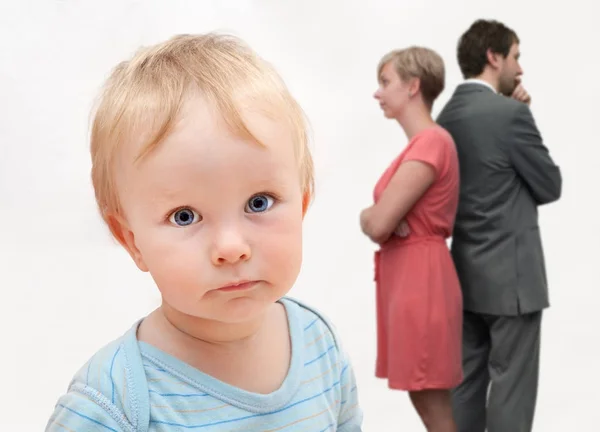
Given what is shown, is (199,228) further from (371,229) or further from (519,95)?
(519,95)

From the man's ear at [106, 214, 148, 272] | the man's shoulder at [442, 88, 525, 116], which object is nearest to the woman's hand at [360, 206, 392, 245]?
the man's shoulder at [442, 88, 525, 116]

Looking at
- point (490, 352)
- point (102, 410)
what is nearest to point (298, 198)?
point (102, 410)

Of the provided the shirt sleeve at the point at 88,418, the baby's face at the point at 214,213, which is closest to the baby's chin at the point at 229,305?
the baby's face at the point at 214,213

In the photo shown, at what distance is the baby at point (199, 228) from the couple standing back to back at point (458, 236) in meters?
1.71

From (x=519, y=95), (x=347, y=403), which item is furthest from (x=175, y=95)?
(x=519, y=95)

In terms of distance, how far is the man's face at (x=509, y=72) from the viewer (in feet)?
9.84

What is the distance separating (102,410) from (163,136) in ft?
1.08

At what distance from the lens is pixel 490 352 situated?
292 cm

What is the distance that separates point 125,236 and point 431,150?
71.9 inches

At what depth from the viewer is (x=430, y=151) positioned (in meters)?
2.74

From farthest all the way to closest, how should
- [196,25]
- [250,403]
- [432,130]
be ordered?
[196,25] < [432,130] < [250,403]

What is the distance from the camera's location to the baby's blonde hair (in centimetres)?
95

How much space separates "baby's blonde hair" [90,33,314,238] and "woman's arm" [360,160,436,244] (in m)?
1.68

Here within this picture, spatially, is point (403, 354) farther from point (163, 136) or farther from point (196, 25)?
point (163, 136)
